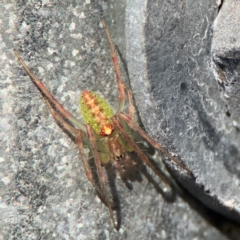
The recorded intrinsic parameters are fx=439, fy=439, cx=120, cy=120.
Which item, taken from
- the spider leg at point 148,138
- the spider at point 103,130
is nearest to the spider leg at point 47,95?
the spider at point 103,130

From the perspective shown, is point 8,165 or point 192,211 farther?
point 192,211

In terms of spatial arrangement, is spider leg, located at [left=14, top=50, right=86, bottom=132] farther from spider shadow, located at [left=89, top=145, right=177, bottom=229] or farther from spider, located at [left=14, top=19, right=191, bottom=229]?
spider shadow, located at [left=89, top=145, right=177, bottom=229]

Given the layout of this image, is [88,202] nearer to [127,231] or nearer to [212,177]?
[127,231]

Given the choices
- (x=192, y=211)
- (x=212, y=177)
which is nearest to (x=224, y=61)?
(x=212, y=177)

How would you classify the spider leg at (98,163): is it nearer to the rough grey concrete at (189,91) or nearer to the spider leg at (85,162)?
the spider leg at (85,162)

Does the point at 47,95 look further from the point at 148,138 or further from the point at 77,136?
the point at 148,138
